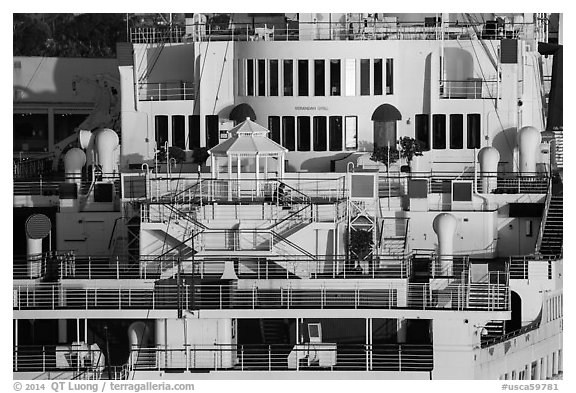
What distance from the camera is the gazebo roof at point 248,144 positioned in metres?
49.2

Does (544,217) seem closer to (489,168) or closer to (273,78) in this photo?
(489,168)

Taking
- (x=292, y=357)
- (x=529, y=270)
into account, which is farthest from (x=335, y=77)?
(x=292, y=357)

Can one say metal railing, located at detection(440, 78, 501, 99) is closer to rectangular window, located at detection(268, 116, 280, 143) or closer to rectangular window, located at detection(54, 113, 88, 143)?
rectangular window, located at detection(268, 116, 280, 143)

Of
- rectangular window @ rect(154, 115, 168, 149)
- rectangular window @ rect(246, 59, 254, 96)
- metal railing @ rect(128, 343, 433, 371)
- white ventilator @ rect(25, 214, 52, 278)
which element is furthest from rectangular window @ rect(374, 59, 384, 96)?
white ventilator @ rect(25, 214, 52, 278)

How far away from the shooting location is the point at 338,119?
52.9m

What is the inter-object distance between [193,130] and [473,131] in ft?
18.6

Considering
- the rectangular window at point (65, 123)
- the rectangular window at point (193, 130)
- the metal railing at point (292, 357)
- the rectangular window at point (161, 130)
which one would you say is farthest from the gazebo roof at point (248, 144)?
the rectangular window at point (65, 123)

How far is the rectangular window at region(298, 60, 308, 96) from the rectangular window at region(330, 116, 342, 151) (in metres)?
0.79

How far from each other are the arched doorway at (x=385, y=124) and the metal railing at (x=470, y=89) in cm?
168

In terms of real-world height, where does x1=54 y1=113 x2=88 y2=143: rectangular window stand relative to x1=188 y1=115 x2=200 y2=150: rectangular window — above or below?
below

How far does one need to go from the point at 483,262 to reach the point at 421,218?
4.86 ft

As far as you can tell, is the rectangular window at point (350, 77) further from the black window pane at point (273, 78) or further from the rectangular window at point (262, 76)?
the rectangular window at point (262, 76)

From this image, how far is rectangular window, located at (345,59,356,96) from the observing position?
52.6 m

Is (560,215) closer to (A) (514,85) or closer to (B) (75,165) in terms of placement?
(A) (514,85)
